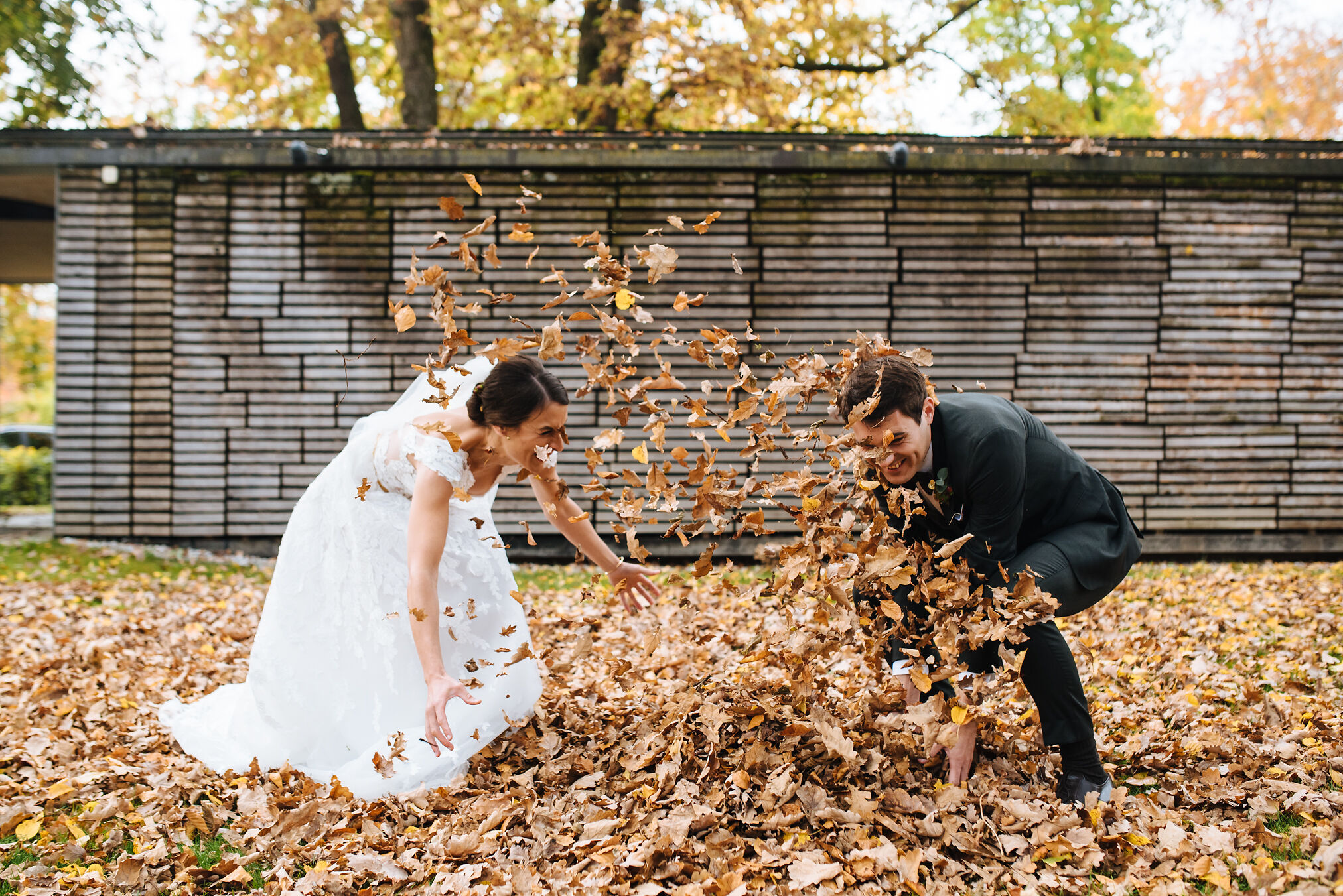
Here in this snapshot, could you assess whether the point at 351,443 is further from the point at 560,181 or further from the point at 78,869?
the point at 560,181

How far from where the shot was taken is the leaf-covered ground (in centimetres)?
260

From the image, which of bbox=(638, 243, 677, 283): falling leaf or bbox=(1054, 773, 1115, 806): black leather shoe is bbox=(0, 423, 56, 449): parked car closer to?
bbox=(638, 243, 677, 283): falling leaf

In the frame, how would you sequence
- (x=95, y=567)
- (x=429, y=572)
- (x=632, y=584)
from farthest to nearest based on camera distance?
1. (x=95, y=567)
2. (x=632, y=584)
3. (x=429, y=572)

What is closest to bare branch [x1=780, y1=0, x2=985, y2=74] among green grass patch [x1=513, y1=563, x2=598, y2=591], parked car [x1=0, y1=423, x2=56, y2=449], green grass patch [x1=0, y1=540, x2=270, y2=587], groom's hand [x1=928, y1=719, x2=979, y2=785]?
green grass patch [x1=513, y1=563, x2=598, y2=591]

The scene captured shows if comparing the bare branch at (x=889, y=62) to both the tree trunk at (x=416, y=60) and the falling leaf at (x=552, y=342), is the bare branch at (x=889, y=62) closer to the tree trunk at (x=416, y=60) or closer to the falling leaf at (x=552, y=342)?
the tree trunk at (x=416, y=60)

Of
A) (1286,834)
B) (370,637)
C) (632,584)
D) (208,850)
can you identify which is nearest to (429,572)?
(370,637)

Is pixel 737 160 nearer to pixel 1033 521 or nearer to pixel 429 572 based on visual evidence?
pixel 1033 521

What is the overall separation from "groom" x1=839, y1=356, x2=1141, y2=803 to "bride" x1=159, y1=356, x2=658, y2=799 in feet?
3.95

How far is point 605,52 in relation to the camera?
496 inches

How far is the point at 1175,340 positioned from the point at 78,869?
10.2 metres

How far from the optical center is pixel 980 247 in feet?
30.3

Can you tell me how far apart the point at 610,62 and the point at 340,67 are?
4.21 meters

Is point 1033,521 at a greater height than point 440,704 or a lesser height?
greater

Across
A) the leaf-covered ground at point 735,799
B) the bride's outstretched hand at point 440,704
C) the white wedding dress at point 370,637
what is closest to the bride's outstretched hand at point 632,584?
the leaf-covered ground at point 735,799
